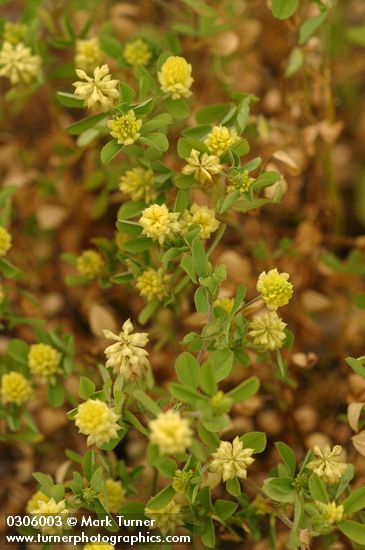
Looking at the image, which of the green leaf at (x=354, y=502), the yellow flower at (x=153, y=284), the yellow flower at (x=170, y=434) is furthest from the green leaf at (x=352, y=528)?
the yellow flower at (x=153, y=284)

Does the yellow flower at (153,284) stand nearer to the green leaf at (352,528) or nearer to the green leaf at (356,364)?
the green leaf at (356,364)

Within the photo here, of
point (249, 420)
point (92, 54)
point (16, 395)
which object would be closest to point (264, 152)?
point (92, 54)

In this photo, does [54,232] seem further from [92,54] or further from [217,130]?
[217,130]

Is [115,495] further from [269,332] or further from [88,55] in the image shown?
[88,55]

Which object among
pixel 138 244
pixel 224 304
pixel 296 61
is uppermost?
pixel 296 61

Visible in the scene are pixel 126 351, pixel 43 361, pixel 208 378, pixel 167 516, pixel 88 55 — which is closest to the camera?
pixel 208 378

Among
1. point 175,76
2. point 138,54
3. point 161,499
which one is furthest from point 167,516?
point 138,54

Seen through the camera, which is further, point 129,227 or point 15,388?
point 15,388

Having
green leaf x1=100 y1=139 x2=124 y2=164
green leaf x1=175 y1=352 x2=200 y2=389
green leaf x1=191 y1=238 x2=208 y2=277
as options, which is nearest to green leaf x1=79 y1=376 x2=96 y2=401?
green leaf x1=175 y1=352 x2=200 y2=389
